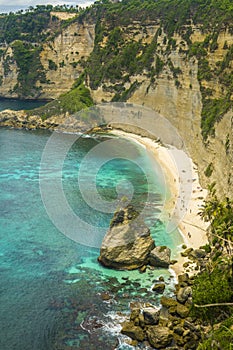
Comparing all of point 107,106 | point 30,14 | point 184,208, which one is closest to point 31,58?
point 30,14

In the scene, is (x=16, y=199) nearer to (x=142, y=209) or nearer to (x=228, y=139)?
(x=142, y=209)

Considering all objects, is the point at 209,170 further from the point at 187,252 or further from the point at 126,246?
the point at 126,246

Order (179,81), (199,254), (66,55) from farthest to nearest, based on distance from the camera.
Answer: (66,55) < (179,81) < (199,254)

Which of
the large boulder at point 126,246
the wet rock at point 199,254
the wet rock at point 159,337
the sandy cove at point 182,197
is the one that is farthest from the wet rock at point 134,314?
the wet rock at point 199,254

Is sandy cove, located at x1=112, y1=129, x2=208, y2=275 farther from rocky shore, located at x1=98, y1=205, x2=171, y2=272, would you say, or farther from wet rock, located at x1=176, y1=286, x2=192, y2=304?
wet rock, located at x1=176, y1=286, x2=192, y2=304

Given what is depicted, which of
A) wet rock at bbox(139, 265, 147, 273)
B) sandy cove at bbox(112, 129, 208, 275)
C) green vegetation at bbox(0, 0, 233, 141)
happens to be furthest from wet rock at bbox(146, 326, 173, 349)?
green vegetation at bbox(0, 0, 233, 141)

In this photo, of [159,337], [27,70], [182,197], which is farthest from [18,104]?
[159,337]
